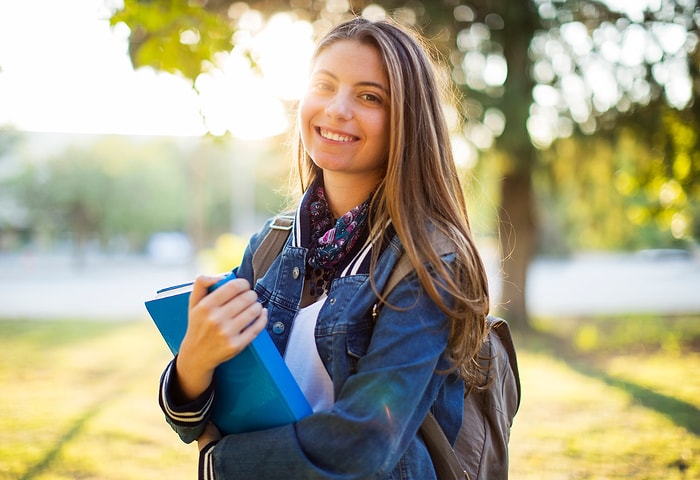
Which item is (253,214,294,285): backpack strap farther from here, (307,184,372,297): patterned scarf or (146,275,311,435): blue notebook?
(146,275,311,435): blue notebook

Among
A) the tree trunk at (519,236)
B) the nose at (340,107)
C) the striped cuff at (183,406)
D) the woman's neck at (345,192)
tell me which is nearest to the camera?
the striped cuff at (183,406)

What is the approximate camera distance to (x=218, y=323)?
133cm

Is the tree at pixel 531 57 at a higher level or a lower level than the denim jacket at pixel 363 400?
higher

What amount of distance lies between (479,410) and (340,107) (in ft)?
2.73

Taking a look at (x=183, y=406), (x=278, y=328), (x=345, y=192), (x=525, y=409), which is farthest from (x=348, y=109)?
(x=525, y=409)

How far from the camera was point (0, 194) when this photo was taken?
35.5m

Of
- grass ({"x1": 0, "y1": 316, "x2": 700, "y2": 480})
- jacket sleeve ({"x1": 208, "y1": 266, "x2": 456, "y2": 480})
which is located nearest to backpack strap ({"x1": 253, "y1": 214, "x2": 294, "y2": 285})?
jacket sleeve ({"x1": 208, "y1": 266, "x2": 456, "y2": 480})

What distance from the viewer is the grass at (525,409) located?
188 inches

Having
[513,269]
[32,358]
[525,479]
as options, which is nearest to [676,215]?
[513,269]

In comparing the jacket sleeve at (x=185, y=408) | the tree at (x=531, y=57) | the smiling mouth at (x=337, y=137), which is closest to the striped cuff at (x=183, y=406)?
the jacket sleeve at (x=185, y=408)

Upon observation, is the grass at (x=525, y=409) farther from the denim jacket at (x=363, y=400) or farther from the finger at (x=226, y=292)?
the finger at (x=226, y=292)

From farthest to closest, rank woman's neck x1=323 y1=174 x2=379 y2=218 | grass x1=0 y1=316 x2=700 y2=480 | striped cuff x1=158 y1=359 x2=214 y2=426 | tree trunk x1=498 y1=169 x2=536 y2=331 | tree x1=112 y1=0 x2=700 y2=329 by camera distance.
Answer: tree trunk x1=498 y1=169 x2=536 y2=331
tree x1=112 y1=0 x2=700 y2=329
grass x1=0 y1=316 x2=700 y2=480
woman's neck x1=323 y1=174 x2=379 y2=218
striped cuff x1=158 y1=359 x2=214 y2=426

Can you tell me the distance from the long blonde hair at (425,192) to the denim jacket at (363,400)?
43 mm

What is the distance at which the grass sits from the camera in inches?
188
